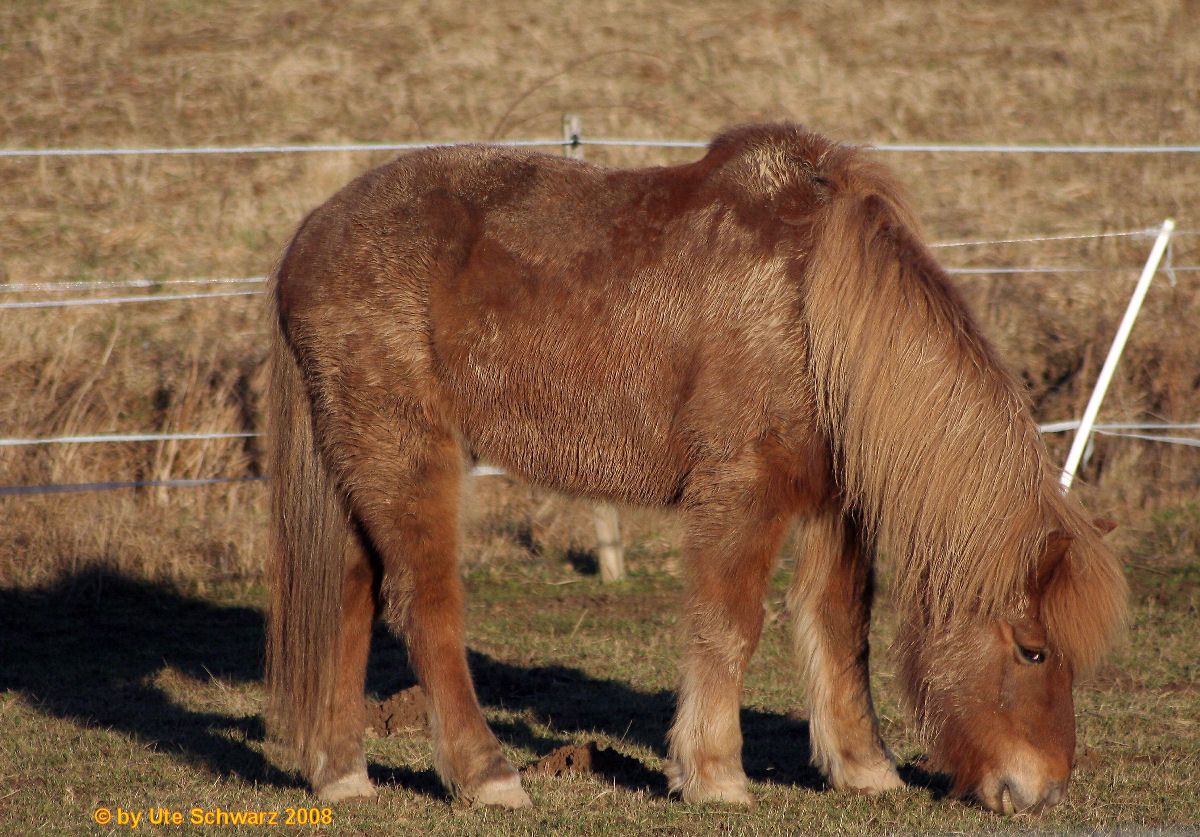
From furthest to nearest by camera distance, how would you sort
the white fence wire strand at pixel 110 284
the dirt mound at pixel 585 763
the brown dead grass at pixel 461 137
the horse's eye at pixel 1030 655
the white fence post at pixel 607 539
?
the brown dead grass at pixel 461 137 → the white fence post at pixel 607 539 → the white fence wire strand at pixel 110 284 → the dirt mound at pixel 585 763 → the horse's eye at pixel 1030 655

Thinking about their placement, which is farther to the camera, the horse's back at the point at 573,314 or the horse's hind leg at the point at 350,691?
the horse's hind leg at the point at 350,691

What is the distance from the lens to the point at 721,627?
156 inches

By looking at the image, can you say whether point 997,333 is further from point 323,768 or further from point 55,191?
point 55,191

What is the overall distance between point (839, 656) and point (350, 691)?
168 centimetres

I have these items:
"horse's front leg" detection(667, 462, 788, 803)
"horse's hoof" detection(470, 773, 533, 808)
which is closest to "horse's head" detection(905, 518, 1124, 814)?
"horse's front leg" detection(667, 462, 788, 803)

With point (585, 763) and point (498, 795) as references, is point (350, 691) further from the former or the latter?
point (585, 763)

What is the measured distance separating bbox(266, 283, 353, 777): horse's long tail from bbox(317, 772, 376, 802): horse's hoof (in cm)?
8

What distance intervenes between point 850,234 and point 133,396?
18.8ft

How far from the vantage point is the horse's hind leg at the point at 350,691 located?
4.15 meters

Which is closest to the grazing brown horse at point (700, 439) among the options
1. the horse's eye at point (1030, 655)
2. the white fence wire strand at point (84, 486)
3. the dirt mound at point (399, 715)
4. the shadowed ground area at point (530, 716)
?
the horse's eye at point (1030, 655)

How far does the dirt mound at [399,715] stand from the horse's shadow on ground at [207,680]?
37 cm

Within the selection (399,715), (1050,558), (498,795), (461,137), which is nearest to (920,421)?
(1050,558)

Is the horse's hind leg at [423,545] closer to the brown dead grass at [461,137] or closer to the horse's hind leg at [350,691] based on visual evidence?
the horse's hind leg at [350,691]

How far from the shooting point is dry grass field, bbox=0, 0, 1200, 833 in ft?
14.9
